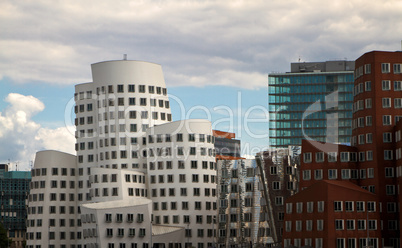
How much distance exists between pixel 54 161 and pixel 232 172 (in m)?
47.8

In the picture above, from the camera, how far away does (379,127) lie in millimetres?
140625

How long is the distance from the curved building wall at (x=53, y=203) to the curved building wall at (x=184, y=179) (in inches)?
927

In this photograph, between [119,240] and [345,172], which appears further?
[119,240]

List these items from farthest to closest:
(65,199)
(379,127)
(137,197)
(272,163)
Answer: (65,199), (137,197), (272,163), (379,127)

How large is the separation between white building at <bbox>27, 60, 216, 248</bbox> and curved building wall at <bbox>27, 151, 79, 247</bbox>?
232mm

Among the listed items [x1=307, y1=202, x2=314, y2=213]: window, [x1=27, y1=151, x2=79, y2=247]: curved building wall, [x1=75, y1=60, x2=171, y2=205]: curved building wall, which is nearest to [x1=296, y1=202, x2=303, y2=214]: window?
[x1=307, y1=202, x2=314, y2=213]: window

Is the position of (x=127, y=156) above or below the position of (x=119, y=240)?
above

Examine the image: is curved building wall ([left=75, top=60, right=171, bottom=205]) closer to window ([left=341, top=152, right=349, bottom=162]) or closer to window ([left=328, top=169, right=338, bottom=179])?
window ([left=328, top=169, right=338, bottom=179])

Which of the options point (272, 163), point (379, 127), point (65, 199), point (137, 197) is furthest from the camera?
point (65, 199)

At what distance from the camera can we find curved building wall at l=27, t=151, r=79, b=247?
187875 millimetres

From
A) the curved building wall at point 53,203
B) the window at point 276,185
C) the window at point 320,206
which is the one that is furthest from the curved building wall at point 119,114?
the window at point 320,206

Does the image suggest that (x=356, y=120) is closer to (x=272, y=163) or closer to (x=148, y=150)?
(x=272, y=163)

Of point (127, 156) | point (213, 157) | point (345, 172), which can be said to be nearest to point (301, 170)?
point (345, 172)

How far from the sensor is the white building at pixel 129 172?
168 metres
